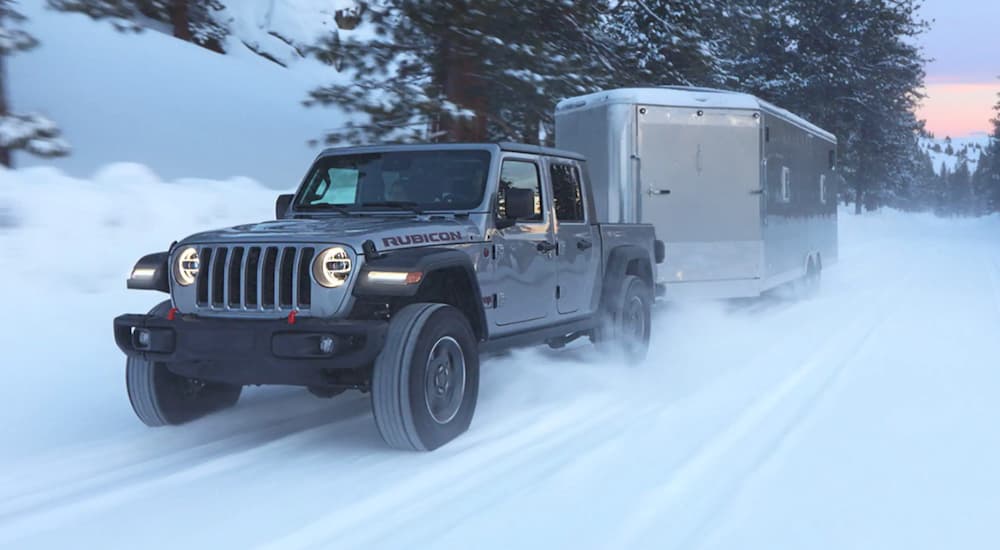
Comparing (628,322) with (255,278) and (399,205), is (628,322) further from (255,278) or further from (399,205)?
(255,278)

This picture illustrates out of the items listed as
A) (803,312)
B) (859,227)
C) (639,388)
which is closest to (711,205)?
(803,312)

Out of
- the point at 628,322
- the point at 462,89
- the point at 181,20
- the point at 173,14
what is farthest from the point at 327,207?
the point at 181,20

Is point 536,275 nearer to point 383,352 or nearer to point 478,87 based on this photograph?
point 383,352

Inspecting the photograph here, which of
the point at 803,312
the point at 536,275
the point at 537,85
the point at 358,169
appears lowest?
the point at 803,312

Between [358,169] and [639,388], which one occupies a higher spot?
[358,169]

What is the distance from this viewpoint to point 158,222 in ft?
35.9

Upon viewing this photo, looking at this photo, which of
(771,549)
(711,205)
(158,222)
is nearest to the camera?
(771,549)

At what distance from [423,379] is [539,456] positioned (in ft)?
2.56

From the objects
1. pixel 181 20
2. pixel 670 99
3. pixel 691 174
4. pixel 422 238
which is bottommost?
pixel 422 238

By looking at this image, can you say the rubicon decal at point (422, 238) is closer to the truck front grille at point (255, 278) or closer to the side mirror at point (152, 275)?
the truck front grille at point (255, 278)

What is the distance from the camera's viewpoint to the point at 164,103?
23438mm

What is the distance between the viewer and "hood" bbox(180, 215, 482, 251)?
5527 mm

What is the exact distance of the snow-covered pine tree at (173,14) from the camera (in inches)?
513

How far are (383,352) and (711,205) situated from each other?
715 centimetres
